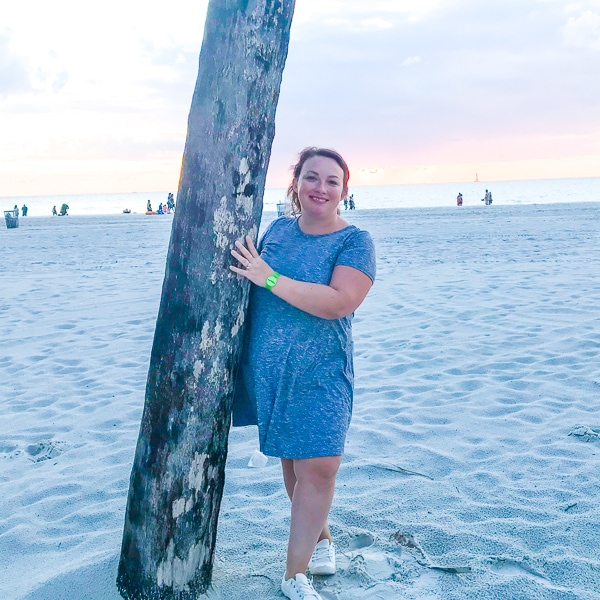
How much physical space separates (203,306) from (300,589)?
121 centimetres

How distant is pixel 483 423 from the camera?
4660 millimetres

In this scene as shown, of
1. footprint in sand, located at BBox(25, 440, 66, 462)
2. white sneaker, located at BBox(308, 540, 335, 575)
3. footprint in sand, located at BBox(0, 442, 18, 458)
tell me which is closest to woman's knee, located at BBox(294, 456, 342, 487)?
white sneaker, located at BBox(308, 540, 335, 575)

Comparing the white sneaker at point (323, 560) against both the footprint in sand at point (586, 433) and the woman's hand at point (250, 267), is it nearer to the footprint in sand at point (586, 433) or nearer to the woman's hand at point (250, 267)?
the woman's hand at point (250, 267)

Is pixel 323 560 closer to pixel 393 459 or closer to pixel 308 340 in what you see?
pixel 308 340

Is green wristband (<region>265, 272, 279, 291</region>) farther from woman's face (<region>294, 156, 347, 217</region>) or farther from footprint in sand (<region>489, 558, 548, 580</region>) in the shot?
footprint in sand (<region>489, 558, 548, 580</region>)

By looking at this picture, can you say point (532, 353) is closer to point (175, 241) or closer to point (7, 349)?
point (175, 241)

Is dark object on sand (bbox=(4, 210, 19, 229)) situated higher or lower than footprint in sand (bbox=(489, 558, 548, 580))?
higher

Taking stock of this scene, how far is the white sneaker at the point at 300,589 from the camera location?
8.77 feet

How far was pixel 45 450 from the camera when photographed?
14.5ft

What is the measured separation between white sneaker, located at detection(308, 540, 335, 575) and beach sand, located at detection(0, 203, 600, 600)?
0.05 metres

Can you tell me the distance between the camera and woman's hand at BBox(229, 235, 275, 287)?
2555 millimetres

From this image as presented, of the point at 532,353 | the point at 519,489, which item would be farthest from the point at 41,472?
the point at 532,353

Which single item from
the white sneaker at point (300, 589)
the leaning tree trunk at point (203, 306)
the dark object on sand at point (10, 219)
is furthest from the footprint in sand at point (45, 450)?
the dark object on sand at point (10, 219)

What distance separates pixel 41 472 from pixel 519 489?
9.29 ft
